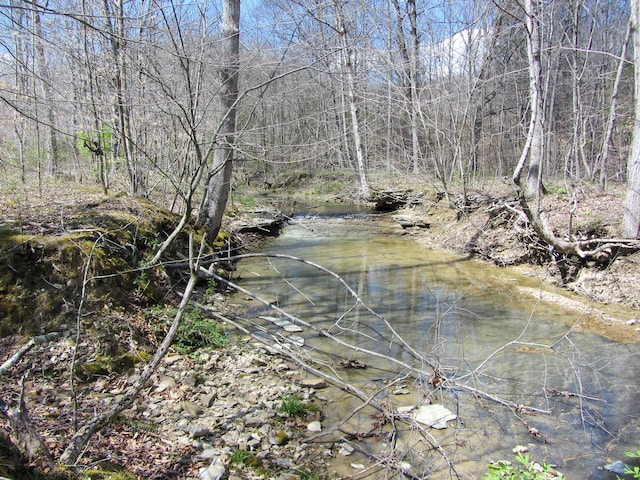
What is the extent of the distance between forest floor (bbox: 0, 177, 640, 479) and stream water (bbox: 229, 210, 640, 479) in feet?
2.00

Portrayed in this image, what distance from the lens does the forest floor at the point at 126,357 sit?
3007 mm

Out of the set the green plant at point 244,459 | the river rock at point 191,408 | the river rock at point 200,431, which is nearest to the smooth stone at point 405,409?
the green plant at point 244,459

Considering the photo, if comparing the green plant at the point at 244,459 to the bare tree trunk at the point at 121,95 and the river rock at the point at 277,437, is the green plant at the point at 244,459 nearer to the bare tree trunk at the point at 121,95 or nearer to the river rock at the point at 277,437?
the river rock at the point at 277,437

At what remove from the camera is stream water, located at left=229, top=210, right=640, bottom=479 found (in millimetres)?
3434

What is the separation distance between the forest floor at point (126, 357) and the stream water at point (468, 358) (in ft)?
2.00

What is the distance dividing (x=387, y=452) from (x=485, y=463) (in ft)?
2.44

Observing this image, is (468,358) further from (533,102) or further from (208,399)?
(533,102)

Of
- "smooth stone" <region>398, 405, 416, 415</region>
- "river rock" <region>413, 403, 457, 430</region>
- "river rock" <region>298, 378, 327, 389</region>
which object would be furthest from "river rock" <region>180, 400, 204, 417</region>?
"river rock" <region>413, 403, 457, 430</region>

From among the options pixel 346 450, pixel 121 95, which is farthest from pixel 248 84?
pixel 346 450

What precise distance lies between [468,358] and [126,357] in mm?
3708

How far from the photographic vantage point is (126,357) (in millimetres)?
4098

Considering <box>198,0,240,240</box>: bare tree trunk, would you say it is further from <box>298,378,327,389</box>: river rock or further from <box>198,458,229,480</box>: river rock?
<box>198,458,229,480</box>: river rock

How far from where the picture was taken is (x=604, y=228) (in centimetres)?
761

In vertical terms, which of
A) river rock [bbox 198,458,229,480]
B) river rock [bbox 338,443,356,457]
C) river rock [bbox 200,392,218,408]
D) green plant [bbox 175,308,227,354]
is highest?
green plant [bbox 175,308,227,354]
